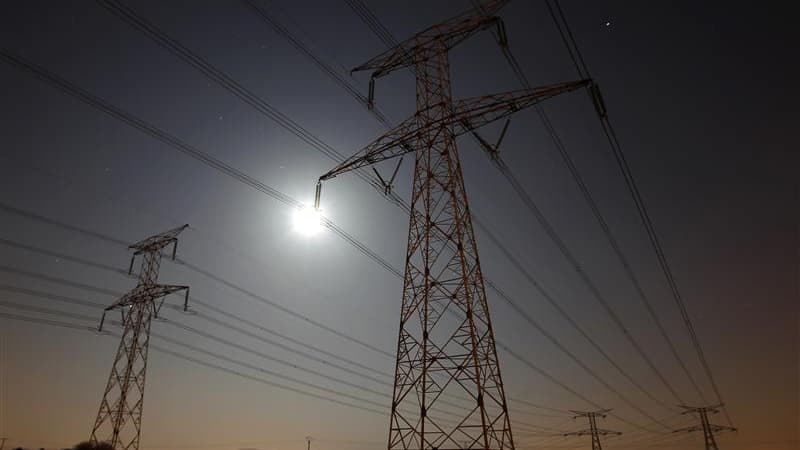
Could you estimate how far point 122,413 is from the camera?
2500 centimetres

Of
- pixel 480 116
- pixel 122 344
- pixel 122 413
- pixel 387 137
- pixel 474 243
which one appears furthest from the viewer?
pixel 122 344

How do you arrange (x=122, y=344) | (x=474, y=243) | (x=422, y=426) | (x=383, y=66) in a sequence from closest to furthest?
(x=422, y=426), (x=474, y=243), (x=383, y=66), (x=122, y=344)

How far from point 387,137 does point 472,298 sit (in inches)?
308

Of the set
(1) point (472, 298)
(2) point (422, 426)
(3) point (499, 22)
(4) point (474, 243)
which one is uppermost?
(3) point (499, 22)

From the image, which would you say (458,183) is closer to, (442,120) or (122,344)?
(442,120)

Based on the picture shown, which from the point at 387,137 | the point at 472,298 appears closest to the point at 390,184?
the point at 387,137

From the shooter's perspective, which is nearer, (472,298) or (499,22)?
(472,298)

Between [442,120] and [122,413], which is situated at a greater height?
[442,120]

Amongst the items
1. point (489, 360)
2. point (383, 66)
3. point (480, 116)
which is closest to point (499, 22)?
point (480, 116)

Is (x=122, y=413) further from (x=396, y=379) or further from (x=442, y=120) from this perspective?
(x=442, y=120)

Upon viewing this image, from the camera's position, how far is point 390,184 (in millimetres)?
20188

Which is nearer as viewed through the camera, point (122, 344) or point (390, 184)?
point (390, 184)

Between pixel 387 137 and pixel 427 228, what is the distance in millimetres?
4420

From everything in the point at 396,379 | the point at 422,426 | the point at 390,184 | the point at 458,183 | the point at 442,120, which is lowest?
the point at 422,426
